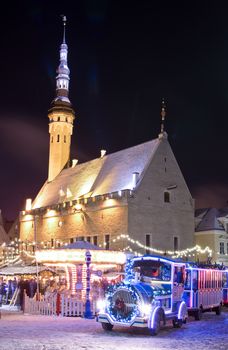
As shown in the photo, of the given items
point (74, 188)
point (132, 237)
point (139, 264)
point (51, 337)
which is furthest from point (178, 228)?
point (51, 337)

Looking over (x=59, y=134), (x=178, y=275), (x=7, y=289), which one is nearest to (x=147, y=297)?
(x=178, y=275)

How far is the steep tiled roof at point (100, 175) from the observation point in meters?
48.8

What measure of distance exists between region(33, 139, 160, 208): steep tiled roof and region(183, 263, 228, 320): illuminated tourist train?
19.9 m

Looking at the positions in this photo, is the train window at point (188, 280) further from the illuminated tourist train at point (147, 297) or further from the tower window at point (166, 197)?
the tower window at point (166, 197)

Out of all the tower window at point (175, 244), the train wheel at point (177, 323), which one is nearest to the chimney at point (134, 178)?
the tower window at point (175, 244)

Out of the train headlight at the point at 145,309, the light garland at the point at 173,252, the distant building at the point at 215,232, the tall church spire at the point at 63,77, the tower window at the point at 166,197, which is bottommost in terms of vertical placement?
A: the train headlight at the point at 145,309

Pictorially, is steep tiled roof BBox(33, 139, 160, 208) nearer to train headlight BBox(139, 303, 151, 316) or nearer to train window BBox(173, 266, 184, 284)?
train window BBox(173, 266, 184, 284)

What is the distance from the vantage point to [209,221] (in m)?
55.5

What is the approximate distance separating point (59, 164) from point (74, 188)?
8.84 meters

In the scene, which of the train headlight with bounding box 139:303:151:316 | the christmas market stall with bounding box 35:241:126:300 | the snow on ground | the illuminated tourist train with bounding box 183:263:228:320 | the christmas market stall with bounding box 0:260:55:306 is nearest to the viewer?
the snow on ground

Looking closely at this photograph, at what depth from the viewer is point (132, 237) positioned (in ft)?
150

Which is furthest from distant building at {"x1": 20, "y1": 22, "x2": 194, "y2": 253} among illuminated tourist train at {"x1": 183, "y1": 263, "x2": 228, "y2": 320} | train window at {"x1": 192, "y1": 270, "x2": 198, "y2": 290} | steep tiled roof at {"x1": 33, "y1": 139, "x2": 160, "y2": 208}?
train window at {"x1": 192, "y1": 270, "x2": 198, "y2": 290}

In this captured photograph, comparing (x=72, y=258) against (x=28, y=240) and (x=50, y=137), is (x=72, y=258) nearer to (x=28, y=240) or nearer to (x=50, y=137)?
(x=28, y=240)

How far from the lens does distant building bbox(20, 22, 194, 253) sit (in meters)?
46.5
